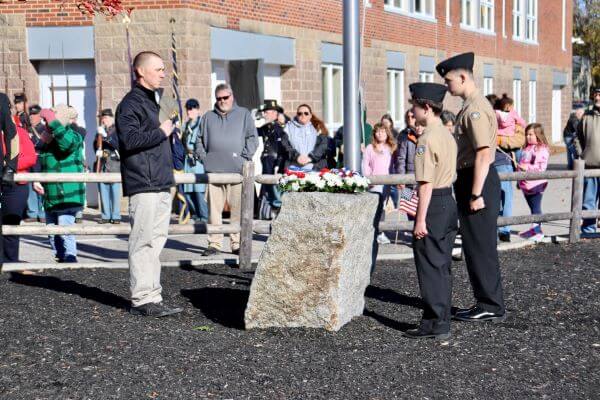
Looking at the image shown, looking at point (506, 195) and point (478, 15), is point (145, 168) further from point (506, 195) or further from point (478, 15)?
point (478, 15)

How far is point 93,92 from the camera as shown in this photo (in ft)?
59.0

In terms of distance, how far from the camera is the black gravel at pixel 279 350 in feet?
21.2

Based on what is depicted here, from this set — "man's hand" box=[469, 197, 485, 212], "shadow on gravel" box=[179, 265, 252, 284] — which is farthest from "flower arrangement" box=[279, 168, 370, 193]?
"shadow on gravel" box=[179, 265, 252, 284]

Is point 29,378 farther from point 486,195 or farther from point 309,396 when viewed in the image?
point 486,195

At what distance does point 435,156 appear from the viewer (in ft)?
24.8

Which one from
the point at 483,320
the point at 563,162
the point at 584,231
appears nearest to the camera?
the point at 483,320

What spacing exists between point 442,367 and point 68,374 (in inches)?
95.4

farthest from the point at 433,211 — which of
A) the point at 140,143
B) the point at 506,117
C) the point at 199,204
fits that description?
the point at 199,204

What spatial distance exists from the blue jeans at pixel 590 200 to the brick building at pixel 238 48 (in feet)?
21.7

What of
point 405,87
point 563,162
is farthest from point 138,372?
point 563,162

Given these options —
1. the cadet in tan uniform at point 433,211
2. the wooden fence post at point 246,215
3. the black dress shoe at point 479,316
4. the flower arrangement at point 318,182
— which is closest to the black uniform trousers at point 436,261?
the cadet in tan uniform at point 433,211

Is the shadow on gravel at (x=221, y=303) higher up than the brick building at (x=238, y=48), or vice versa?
the brick building at (x=238, y=48)

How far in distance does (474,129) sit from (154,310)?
2.89 meters

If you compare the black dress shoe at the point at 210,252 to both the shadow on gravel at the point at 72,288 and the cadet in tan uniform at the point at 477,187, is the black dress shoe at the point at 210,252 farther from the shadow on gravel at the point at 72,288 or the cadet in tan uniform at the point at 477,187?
the cadet in tan uniform at the point at 477,187
